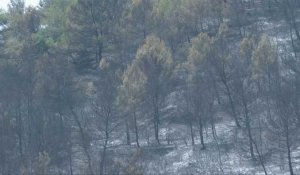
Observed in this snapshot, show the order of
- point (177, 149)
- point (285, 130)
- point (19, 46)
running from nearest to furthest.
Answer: point (285, 130) → point (177, 149) → point (19, 46)

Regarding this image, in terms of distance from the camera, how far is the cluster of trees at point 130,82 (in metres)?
55.3

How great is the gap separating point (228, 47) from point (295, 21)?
9.34 metres

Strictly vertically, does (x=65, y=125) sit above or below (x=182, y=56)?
below

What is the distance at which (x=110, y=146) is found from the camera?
6028 cm

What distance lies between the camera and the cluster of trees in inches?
2176

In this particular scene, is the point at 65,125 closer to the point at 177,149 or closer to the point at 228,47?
the point at 177,149

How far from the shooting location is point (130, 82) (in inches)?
2381

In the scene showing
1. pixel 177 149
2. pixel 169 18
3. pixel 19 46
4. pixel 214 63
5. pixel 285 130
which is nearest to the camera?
pixel 285 130

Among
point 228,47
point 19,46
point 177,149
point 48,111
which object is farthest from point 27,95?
point 228,47

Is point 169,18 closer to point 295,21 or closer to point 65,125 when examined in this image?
point 295,21

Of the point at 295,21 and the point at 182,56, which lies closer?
the point at 182,56

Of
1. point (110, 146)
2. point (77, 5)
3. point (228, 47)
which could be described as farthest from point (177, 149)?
point (77, 5)

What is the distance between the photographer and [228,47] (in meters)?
72.2

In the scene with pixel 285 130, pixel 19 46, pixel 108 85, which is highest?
pixel 19 46
